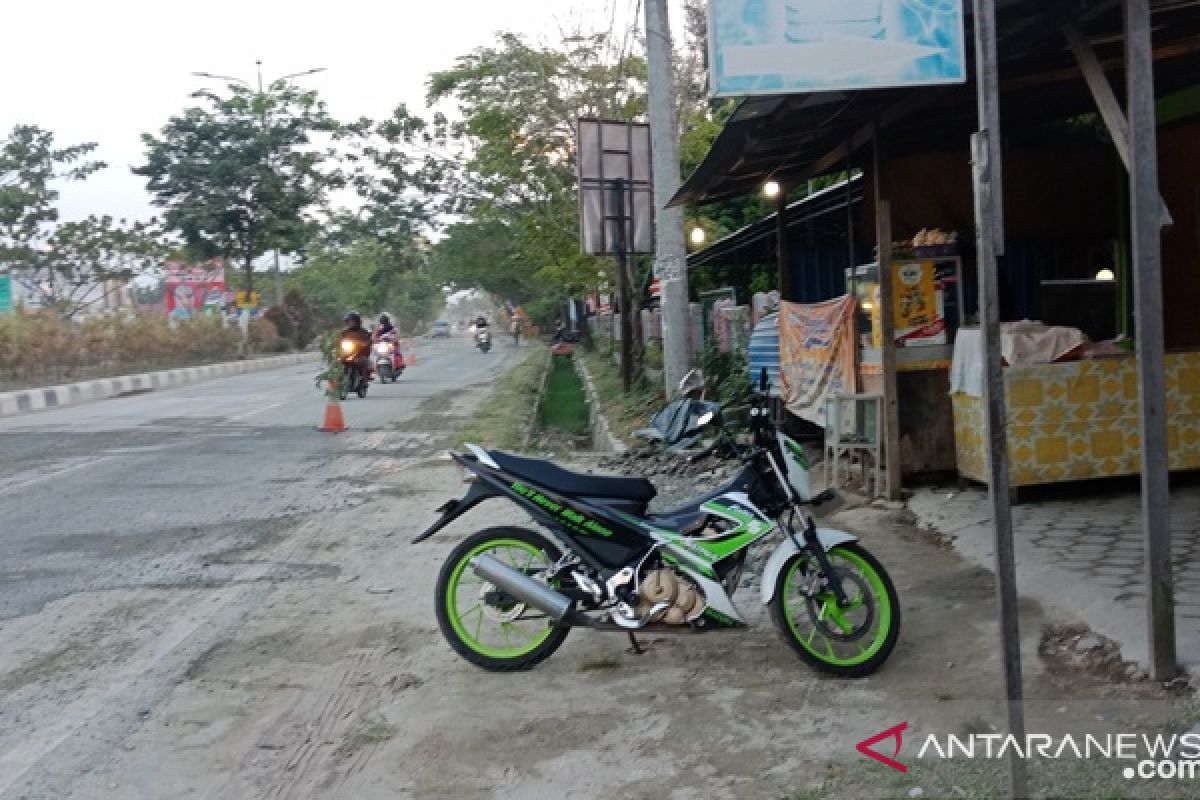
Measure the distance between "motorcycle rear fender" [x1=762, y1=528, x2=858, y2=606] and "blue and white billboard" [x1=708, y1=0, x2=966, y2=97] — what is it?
1873 millimetres

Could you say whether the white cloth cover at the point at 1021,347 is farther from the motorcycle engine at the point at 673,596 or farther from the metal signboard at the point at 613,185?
the metal signboard at the point at 613,185

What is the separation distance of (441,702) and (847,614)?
5.65 feet

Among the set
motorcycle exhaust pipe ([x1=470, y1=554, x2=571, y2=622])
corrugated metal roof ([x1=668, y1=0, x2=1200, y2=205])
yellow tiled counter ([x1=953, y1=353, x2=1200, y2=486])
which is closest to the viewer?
motorcycle exhaust pipe ([x1=470, y1=554, x2=571, y2=622])

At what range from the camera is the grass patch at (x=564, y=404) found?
62.6 ft

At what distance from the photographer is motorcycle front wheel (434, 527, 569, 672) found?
494 cm

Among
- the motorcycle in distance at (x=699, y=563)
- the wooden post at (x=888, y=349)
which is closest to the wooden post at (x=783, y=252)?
the wooden post at (x=888, y=349)

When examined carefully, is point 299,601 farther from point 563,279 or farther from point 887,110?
point 563,279

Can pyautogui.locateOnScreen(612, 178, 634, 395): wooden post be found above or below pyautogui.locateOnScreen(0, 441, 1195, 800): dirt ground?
above

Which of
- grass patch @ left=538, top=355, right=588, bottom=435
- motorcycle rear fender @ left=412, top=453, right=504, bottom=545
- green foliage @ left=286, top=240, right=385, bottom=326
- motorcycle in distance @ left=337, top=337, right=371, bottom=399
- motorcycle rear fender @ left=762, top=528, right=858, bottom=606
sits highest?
green foliage @ left=286, top=240, right=385, bottom=326

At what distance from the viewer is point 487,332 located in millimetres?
45844

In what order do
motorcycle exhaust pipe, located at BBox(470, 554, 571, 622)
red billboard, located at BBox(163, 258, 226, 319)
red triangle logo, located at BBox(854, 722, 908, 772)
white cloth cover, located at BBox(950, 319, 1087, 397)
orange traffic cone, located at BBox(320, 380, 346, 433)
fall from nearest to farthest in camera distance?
red triangle logo, located at BBox(854, 722, 908, 772)
motorcycle exhaust pipe, located at BBox(470, 554, 571, 622)
white cloth cover, located at BBox(950, 319, 1087, 397)
orange traffic cone, located at BBox(320, 380, 346, 433)
red billboard, located at BBox(163, 258, 226, 319)

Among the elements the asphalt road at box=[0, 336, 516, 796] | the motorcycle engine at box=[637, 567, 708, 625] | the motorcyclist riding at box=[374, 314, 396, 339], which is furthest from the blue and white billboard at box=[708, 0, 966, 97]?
the motorcyclist riding at box=[374, 314, 396, 339]

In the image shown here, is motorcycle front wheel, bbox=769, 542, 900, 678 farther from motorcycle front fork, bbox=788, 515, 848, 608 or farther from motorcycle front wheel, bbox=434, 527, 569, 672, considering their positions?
motorcycle front wheel, bbox=434, 527, 569, 672

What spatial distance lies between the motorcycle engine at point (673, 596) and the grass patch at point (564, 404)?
13.0 metres
